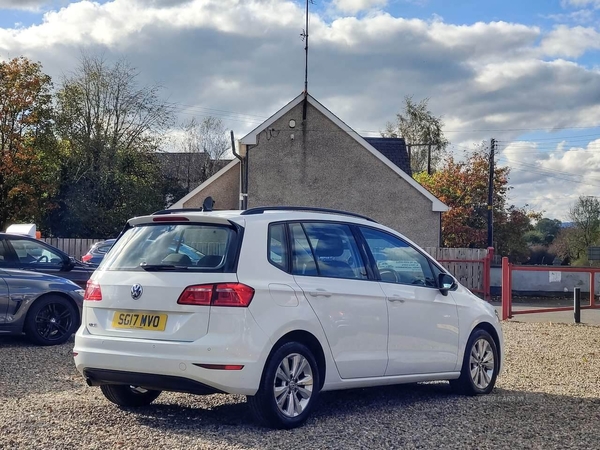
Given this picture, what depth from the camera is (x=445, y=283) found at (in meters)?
7.96

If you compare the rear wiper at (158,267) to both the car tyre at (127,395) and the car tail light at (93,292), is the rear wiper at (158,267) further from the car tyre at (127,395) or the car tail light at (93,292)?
the car tyre at (127,395)

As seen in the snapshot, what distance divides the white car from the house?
80.6 feet

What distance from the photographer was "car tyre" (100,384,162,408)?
7.05 m

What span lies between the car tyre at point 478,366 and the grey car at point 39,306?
239 inches

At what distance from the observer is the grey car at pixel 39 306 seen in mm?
11367

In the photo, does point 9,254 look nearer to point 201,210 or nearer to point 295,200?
point 201,210

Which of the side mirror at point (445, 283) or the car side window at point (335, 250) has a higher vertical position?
the car side window at point (335, 250)

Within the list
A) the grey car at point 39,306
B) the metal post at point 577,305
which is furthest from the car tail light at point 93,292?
the metal post at point 577,305

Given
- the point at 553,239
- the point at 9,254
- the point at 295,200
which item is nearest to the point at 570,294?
the point at 295,200

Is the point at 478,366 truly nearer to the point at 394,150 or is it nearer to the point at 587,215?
the point at 394,150

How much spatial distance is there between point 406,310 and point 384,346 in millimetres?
451

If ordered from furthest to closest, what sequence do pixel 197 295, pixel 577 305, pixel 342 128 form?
pixel 342 128, pixel 577 305, pixel 197 295

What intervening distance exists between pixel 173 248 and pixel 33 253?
7370mm

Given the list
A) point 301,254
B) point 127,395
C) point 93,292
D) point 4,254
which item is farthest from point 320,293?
point 4,254
